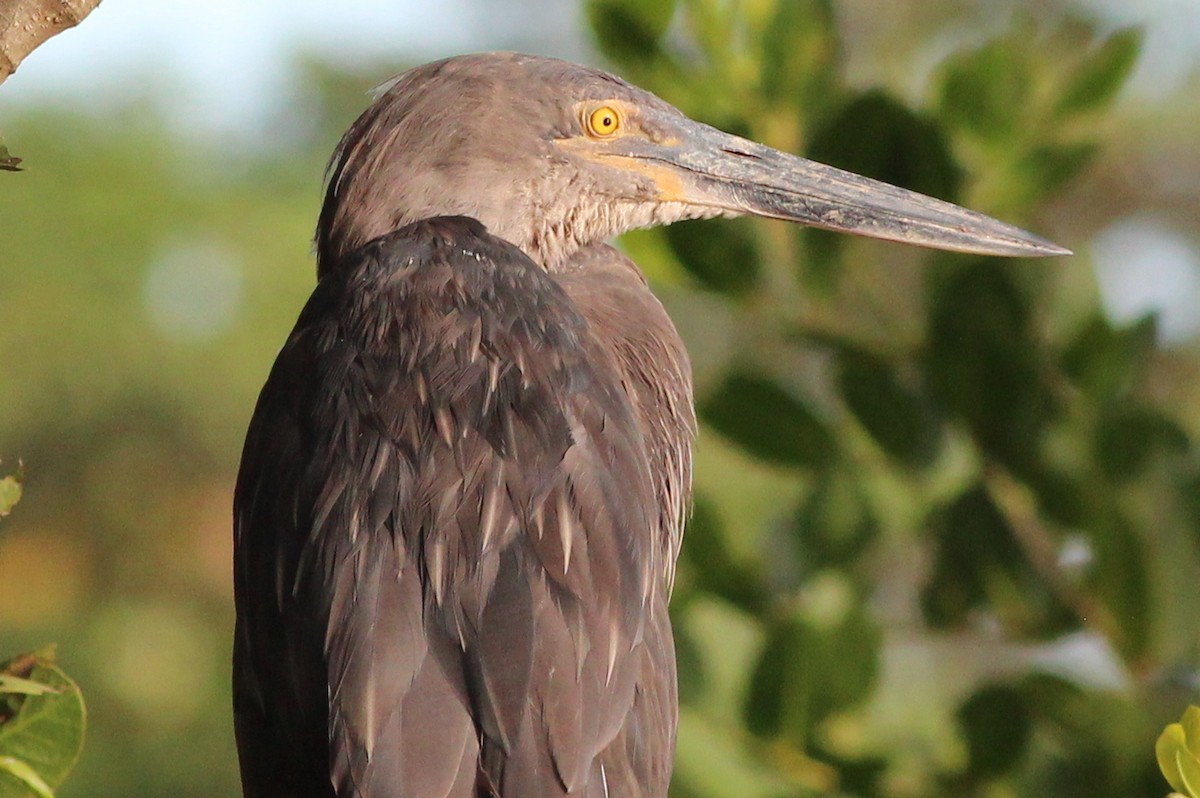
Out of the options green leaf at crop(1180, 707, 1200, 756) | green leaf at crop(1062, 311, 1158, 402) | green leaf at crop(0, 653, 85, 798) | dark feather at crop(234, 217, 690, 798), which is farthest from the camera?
green leaf at crop(1062, 311, 1158, 402)

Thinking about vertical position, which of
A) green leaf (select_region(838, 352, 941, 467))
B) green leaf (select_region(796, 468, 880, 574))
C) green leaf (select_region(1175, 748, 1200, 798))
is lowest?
green leaf (select_region(1175, 748, 1200, 798))

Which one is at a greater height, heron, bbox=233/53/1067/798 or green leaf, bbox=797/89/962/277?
green leaf, bbox=797/89/962/277

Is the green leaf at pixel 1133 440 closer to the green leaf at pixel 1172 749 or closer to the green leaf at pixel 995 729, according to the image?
the green leaf at pixel 995 729

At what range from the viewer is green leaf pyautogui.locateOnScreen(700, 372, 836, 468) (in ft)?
9.66

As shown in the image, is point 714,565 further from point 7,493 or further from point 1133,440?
point 7,493

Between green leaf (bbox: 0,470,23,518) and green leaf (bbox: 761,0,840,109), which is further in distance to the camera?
green leaf (bbox: 761,0,840,109)

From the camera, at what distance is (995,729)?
109 inches

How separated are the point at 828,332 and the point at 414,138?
33.9 inches

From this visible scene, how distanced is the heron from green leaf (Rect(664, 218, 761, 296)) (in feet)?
1.08

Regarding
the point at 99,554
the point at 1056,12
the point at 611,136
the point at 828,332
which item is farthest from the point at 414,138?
the point at 1056,12

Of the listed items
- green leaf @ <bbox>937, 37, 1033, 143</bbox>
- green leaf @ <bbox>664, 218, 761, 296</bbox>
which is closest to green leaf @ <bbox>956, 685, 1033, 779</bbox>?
green leaf @ <bbox>664, 218, 761, 296</bbox>

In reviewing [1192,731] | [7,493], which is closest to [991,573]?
[1192,731]

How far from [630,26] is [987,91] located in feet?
2.33

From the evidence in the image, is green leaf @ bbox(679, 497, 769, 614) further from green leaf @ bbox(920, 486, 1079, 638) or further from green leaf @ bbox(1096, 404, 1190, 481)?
green leaf @ bbox(1096, 404, 1190, 481)
